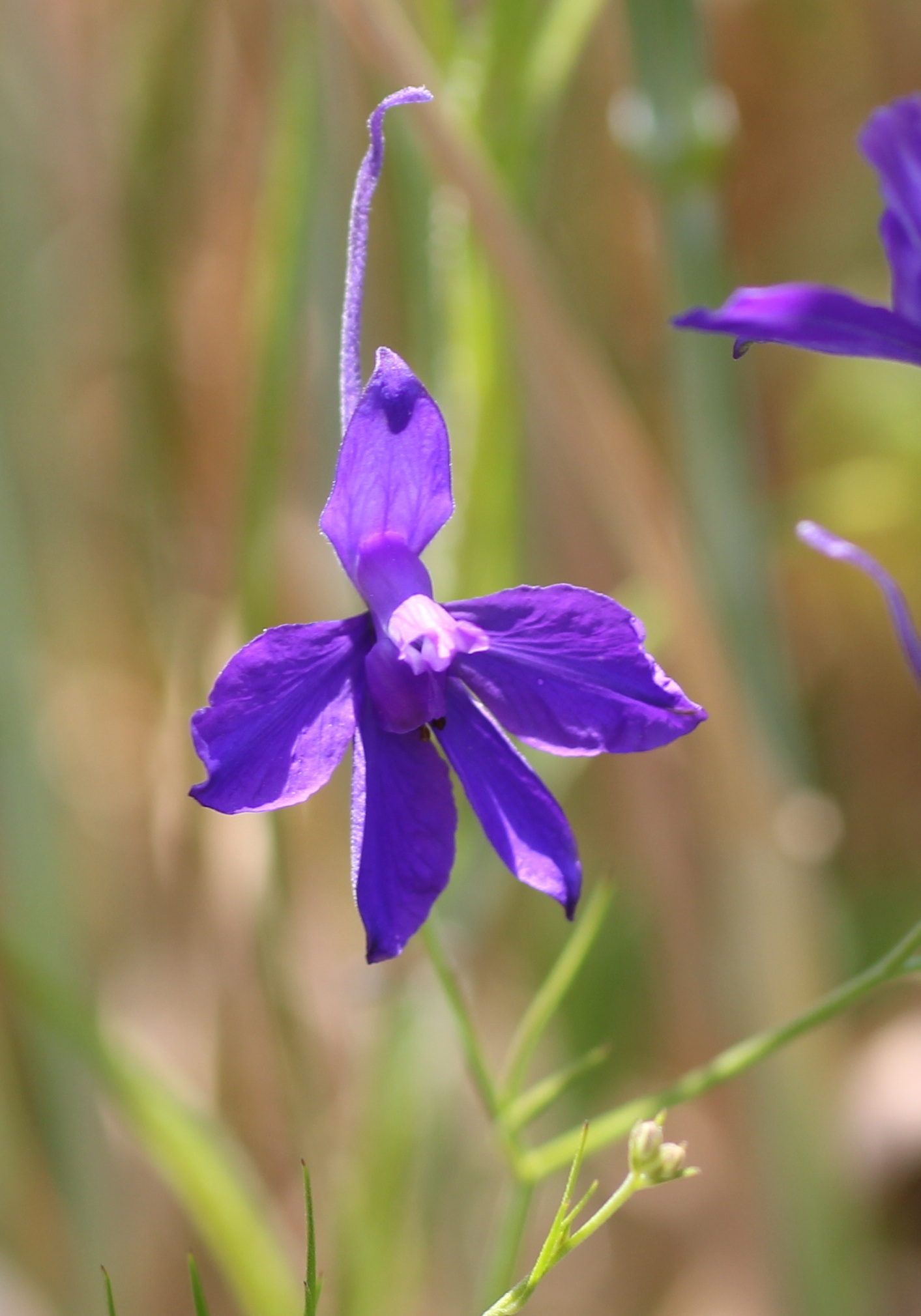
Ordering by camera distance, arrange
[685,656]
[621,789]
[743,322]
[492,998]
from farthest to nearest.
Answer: [492,998] < [621,789] < [685,656] < [743,322]

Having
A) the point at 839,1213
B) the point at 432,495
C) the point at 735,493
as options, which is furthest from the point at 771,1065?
the point at 432,495

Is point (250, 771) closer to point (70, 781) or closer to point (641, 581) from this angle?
point (641, 581)

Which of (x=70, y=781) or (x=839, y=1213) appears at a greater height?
(x=70, y=781)

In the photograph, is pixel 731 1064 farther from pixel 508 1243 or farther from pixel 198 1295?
pixel 198 1295

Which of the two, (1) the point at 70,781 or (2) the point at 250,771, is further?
(1) the point at 70,781

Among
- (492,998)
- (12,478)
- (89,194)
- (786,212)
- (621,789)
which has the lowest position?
(492,998)

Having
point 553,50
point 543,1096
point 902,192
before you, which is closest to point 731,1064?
point 543,1096

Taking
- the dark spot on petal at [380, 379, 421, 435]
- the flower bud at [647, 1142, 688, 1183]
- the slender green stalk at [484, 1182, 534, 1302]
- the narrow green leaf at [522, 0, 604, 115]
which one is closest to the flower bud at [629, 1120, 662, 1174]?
the flower bud at [647, 1142, 688, 1183]

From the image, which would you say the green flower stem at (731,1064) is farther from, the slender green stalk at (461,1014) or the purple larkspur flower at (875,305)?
the purple larkspur flower at (875,305)

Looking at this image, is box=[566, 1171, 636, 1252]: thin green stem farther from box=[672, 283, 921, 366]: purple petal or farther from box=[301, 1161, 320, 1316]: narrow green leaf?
box=[672, 283, 921, 366]: purple petal
